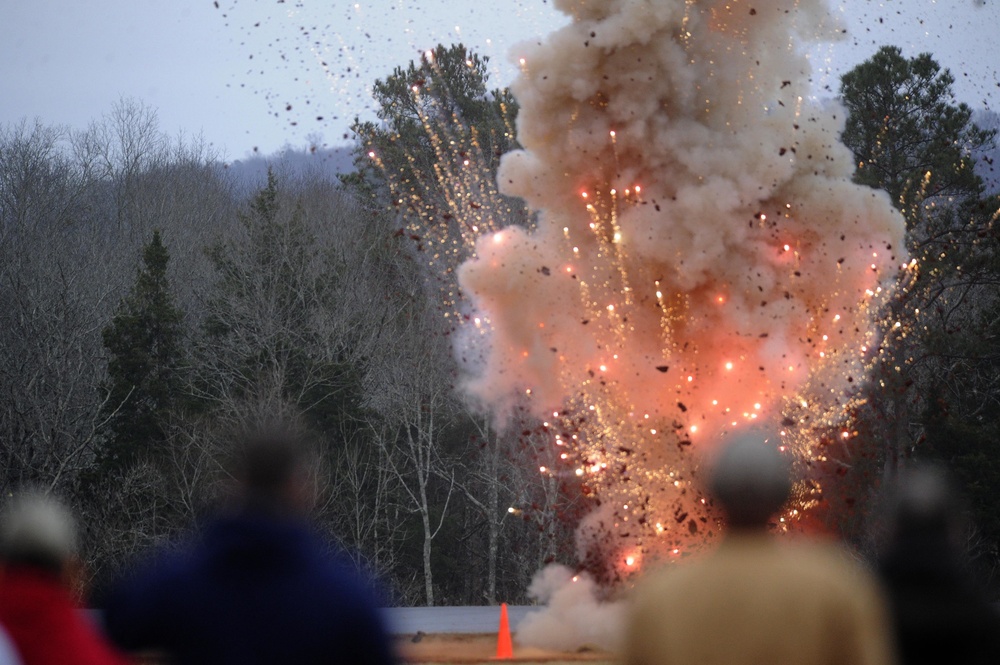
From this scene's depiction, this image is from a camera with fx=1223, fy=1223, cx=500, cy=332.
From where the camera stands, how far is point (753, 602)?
331 cm

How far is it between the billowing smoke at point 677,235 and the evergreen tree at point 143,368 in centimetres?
1835

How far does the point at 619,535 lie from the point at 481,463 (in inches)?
748

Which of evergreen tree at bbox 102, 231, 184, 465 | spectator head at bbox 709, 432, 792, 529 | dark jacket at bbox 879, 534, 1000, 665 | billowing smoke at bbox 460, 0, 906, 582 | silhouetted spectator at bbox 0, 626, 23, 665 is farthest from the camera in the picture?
evergreen tree at bbox 102, 231, 184, 465

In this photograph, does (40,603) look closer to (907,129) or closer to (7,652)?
(7,652)

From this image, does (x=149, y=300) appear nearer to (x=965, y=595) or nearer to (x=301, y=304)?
(x=301, y=304)

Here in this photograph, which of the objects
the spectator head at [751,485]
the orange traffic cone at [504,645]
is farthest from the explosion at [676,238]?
the spectator head at [751,485]

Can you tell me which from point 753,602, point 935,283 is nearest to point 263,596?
point 753,602

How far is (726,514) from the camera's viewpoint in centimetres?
349

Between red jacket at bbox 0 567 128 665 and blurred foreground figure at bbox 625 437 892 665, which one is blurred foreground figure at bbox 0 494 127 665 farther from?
blurred foreground figure at bbox 625 437 892 665

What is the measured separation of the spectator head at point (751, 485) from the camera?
342cm


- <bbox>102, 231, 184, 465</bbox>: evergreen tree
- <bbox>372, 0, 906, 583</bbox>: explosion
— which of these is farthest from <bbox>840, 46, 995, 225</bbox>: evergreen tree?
<bbox>102, 231, 184, 465</bbox>: evergreen tree

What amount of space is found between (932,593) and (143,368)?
31450 millimetres

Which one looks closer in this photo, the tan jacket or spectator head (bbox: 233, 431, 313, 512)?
the tan jacket

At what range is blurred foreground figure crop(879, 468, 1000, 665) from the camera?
429cm
